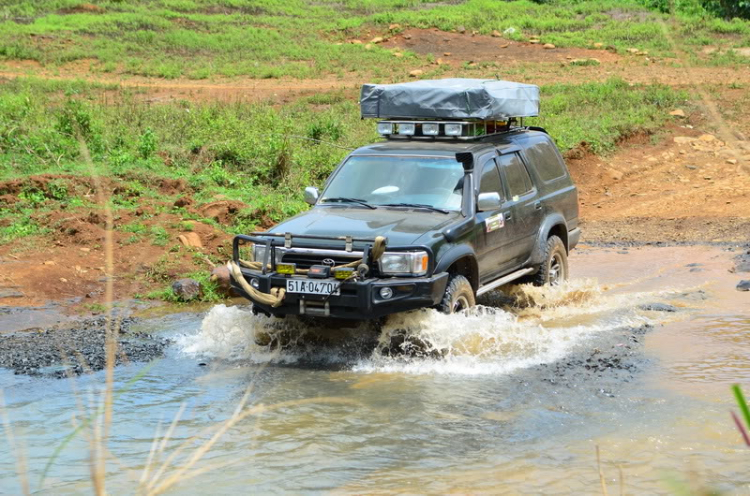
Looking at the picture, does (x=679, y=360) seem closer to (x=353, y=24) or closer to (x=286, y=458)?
(x=286, y=458)

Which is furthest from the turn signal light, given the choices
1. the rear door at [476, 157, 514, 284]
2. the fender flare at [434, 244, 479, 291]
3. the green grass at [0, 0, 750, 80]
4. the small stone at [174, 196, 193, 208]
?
the green grass at [0, 0, 750, 80]

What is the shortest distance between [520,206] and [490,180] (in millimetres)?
584

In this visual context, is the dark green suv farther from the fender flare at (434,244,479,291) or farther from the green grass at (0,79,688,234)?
the green grass at (0,79,688,234)

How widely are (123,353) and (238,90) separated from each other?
16.9 metres

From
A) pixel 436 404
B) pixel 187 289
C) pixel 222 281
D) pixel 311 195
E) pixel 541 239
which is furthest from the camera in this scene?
pixel 222 281

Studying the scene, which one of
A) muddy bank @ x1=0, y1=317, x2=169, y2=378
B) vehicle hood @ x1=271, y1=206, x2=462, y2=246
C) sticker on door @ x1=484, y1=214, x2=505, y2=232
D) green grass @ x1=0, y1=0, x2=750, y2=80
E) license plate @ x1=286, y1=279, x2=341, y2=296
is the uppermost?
green grass @ x1=0, y1=0, x2=750, y2=80

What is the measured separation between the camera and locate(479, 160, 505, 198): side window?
822cm

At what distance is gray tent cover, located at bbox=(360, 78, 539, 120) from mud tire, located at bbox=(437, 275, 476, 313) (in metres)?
1.80

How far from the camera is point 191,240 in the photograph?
36.7ft

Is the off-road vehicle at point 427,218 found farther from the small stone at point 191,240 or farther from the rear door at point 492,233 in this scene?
the small stone at point 191,240

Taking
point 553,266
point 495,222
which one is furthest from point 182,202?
point 495,222

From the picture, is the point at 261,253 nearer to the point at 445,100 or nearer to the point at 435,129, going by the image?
the point at 435,129

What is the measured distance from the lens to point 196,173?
1378 centimetres

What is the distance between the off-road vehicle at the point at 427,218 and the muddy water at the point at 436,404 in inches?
17.1
